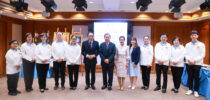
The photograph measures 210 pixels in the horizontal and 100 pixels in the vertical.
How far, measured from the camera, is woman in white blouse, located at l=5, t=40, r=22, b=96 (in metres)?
3.76

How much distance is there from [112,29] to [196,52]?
14.3 ft

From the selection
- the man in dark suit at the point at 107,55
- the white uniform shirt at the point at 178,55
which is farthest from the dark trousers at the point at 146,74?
the man in dark suit at the point at 107,55

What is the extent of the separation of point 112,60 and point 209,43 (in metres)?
5.27

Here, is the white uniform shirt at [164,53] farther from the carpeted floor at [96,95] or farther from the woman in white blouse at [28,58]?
the woman in white blouse at [28,58]

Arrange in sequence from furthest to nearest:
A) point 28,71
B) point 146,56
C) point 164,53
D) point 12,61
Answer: point 146,56 → point 164,53 → point 28,71 → point 12,61

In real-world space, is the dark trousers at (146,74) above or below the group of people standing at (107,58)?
below

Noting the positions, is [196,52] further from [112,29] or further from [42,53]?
[112,29]

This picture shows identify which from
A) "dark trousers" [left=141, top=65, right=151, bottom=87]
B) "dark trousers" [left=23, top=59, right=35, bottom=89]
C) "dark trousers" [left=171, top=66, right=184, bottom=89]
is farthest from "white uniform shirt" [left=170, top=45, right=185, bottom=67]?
"dark trousers" [left=23, top=59, right=35, bottom=89]

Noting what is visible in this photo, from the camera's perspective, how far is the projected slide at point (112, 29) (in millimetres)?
7637

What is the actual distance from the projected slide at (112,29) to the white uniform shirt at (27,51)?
3973 mm

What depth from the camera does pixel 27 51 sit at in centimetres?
403

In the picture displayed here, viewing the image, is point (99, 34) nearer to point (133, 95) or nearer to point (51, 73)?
point (51, 73)

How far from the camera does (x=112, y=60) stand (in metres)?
4.33

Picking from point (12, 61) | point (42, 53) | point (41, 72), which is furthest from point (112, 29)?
point (12, 61)
